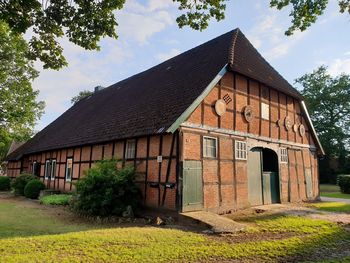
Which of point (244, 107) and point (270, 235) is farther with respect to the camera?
point (244, 107)

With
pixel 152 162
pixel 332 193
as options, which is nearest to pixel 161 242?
pixel 152 162

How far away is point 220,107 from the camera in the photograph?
12.4m

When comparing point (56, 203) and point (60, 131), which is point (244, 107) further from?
point (60, 131)

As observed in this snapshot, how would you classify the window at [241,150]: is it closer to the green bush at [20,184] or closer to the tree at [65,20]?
the tree at [65,20]

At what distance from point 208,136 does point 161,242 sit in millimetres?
5391

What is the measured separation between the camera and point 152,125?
39.0ft

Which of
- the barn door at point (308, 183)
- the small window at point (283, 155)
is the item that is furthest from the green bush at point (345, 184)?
the small window at point (283, 155)

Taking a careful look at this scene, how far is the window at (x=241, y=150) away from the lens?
42.9ft

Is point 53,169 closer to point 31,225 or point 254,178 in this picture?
point 31,225

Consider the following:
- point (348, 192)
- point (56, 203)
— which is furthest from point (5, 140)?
point (348, 192)

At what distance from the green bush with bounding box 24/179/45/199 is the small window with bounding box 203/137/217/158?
12.3m

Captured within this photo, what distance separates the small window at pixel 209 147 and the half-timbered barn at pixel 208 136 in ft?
0.13

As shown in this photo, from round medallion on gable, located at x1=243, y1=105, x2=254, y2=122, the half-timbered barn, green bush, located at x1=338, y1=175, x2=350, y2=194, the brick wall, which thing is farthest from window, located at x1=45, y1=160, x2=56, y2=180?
green bush, located at x1=338, y1=175, x2=350, y2=194

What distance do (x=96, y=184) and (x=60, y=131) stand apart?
40.5 ft
